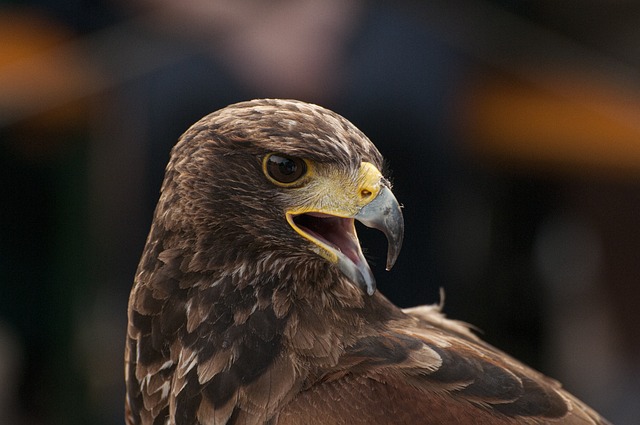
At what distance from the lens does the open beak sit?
5.79ft

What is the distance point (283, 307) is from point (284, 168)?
1.12ft

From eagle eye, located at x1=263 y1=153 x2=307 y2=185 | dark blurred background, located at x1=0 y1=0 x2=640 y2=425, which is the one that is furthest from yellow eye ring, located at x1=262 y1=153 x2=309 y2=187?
dark blurred background, located at x1=0 y1=0 x2=640 y2=425

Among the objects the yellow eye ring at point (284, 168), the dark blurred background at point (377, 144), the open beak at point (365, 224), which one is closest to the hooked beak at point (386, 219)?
the open beak at point (365, 224)

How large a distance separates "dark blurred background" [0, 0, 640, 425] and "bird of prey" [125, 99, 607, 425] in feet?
4.82

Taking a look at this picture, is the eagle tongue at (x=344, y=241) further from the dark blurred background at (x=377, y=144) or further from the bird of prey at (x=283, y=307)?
the dark blurred background at (x=377, y=144)

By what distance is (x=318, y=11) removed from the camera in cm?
448

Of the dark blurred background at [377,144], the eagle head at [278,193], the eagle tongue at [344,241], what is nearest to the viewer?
the eagle tongue at [344,241]

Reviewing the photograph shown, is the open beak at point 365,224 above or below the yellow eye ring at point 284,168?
below

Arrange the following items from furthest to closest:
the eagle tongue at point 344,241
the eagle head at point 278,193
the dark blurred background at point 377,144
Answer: the dark blurred background at point 377,144
the eagle head at point 278,193
the eagle tongue at point 344,241

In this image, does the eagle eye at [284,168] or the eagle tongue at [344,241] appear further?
the eagle eye at [284,168]

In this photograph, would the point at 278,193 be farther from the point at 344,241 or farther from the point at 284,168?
the point at 344,241

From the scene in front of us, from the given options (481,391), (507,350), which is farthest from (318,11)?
(481,391)

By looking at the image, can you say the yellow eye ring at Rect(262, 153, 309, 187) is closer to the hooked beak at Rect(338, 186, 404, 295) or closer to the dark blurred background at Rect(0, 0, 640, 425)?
the hooked beak at Rect(338, 186, 404, 295)

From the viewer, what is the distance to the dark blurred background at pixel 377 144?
4.25 metres
